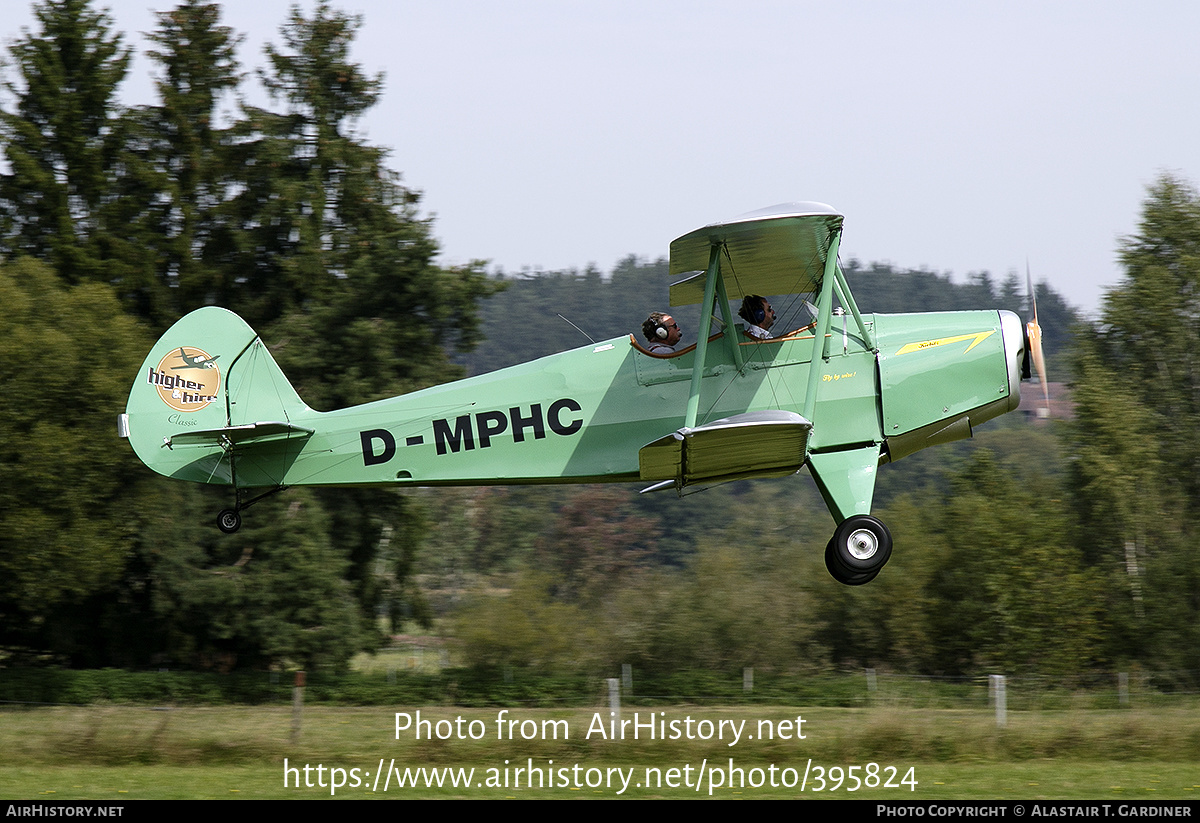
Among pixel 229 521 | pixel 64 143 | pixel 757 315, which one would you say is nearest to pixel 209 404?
pixel 229 521

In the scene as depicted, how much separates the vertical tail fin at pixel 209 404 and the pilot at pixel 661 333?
318cm

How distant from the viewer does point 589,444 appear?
966 cm

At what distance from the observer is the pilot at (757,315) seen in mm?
9539

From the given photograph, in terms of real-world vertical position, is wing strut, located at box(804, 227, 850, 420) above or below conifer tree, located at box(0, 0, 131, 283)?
below

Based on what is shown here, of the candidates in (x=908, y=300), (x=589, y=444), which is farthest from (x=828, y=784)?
(x=908, y=300)

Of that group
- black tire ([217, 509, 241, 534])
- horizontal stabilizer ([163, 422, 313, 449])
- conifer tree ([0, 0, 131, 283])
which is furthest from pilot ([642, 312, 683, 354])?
conifer tree ([0, 0, 131, 283])

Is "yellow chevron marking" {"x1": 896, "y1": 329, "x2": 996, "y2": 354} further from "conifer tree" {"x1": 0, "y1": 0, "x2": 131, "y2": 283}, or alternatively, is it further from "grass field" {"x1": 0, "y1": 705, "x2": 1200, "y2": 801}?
"conifer tree" {"x1": 0, "y1": 0, "x2": 131, "y2": 283}

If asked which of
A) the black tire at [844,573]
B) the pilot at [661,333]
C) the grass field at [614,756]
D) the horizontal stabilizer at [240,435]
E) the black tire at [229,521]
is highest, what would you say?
the pilot at [661,333]

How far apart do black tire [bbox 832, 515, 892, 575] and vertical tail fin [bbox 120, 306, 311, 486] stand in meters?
4.76

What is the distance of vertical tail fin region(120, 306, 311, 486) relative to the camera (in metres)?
10.2

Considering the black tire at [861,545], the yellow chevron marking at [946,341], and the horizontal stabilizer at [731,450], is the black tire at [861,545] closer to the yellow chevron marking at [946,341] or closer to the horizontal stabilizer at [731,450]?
the horizontal stabilizer at [731,450]

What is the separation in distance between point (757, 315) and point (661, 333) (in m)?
0.83

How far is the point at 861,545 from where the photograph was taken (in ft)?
30.3

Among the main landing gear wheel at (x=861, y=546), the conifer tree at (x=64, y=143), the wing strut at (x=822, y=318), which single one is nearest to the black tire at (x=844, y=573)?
the main landing gear wheel at (x=861, y=546)
